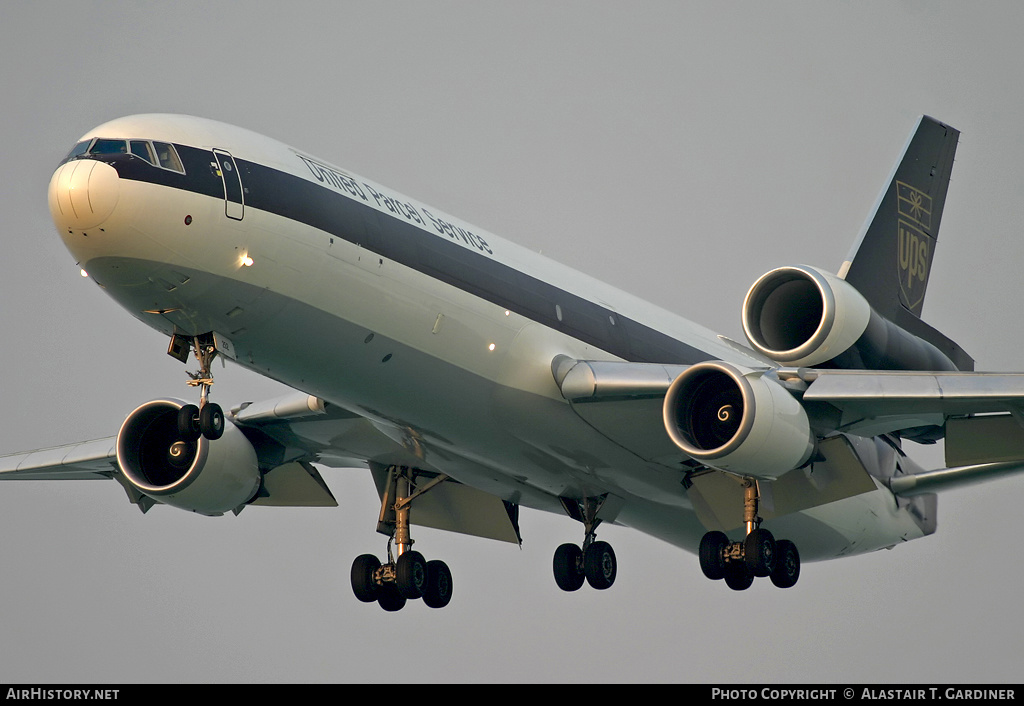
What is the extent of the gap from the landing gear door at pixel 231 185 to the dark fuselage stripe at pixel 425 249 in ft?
0.30

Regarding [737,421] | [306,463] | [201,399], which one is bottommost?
[201,399]

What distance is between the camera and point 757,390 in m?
21.8

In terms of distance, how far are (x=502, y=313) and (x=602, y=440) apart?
2902 mm

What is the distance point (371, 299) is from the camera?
20.7 meters

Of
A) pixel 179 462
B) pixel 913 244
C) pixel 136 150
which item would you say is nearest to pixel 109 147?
pixel 136 150

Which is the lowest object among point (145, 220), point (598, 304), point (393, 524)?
point (393, 524)

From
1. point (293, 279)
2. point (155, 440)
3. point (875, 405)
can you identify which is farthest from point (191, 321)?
point (875, 405)

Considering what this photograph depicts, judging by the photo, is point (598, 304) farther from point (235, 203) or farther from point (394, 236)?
point (235, 203)

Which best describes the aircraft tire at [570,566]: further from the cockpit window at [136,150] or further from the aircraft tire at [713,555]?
the cockpit window at [136,150]

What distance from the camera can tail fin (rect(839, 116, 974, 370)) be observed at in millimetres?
27141

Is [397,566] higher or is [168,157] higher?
[168,157]

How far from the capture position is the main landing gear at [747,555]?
24141 mm

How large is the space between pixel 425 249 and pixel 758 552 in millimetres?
7987

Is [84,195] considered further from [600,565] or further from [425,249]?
[600,565]
